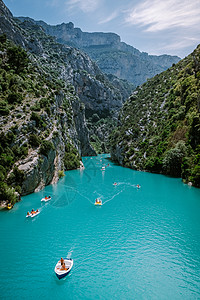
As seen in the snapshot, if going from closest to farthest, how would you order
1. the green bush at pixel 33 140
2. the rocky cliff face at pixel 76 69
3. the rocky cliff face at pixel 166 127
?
1. the green bush at pixel 33 140
2. the rocky cliff face at pixel 166 127
3. the rocky cliff face at pixel 76 69

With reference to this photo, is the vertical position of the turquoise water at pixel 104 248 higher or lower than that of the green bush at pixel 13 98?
lower

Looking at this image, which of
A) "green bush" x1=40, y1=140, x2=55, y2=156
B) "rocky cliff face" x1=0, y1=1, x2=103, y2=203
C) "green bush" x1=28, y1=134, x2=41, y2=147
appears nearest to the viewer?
"rocky cliff face" x1=0, y1=1, x2=103, y2=203

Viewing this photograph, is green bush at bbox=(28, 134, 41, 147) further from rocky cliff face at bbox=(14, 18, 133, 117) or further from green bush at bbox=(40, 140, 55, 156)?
rocky cliff face at bbox=(14, 18, 133, 117)

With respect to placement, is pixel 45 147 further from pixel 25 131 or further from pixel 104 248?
pixel 104 248

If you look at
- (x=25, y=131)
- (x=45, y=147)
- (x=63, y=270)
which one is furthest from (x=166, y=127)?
(x=63, y=270)

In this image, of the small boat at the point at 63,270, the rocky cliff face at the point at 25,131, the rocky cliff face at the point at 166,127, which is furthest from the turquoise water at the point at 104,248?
the rocky cliff face at the point at 166,127

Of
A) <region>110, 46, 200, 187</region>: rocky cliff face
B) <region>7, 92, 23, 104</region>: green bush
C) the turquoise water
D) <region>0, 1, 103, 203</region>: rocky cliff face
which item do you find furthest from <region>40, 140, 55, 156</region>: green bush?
<region>110, 46, 200, 187</region>: rocky cliff face

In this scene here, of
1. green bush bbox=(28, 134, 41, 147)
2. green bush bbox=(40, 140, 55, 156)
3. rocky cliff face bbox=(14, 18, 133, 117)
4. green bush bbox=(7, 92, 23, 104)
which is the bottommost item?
green bush bbox=(40, 140, 55, 156)

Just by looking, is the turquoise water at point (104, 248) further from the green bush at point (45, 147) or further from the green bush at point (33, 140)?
the green bush at point (33, 140)

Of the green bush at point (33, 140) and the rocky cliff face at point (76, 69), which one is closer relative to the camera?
the green bush at point (33, 140)

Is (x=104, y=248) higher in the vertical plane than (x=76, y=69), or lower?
lower
